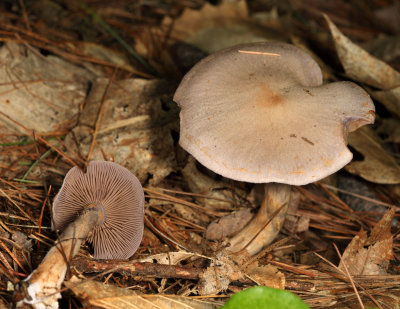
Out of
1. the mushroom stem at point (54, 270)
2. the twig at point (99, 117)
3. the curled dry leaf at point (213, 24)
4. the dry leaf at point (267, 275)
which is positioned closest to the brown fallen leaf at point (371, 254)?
the dry leaf at point (267, 275)

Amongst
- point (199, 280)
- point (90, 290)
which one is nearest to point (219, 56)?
point (199, 280)

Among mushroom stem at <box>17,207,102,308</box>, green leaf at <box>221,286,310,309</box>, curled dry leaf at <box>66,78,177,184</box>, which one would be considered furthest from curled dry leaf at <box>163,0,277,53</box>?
green leaf at <box>221,286,310,309</box>

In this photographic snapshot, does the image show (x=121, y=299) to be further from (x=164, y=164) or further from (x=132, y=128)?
(x=132, y=128)

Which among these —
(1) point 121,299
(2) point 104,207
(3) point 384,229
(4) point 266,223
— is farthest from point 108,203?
(3) point 384,229

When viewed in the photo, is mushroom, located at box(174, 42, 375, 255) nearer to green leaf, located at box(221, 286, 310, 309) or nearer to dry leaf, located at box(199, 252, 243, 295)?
dry leaf, located at box(199, 252, 243, 295)

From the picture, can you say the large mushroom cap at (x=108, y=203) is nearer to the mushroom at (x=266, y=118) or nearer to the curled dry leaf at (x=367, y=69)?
the mushroom at (x=266, y=118)

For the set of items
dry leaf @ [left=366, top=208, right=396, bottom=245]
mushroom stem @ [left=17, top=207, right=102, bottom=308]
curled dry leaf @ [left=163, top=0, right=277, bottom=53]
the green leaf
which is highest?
curled dry leaf @ [left=163, top=0, right=277, bottom=53]

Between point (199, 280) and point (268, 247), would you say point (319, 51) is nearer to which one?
point (268, 247)
